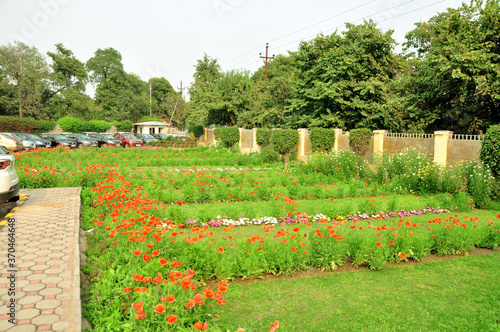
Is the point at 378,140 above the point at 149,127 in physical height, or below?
below

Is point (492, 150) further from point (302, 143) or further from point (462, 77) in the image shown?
point (302, 143)

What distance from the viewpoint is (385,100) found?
2030 cm

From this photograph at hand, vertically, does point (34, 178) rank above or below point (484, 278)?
above

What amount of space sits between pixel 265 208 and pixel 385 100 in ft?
47.8

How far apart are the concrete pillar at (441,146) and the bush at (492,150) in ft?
6.42

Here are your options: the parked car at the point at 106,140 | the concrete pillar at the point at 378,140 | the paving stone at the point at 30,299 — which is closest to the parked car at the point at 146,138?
the parked car at the point at 106,140

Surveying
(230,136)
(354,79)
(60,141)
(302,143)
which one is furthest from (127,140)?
(354,79)

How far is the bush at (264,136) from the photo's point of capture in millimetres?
23688

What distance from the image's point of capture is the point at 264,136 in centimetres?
2395

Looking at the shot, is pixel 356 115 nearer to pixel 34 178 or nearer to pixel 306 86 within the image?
pixel 306 86

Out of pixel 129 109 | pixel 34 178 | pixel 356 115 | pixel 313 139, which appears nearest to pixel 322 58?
pixel 356 115

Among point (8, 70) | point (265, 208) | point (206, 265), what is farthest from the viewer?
point (8, 70)

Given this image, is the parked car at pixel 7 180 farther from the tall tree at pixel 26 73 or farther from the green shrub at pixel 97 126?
the tall tree at pixel 26 73

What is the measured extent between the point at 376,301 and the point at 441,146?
10077 mm
